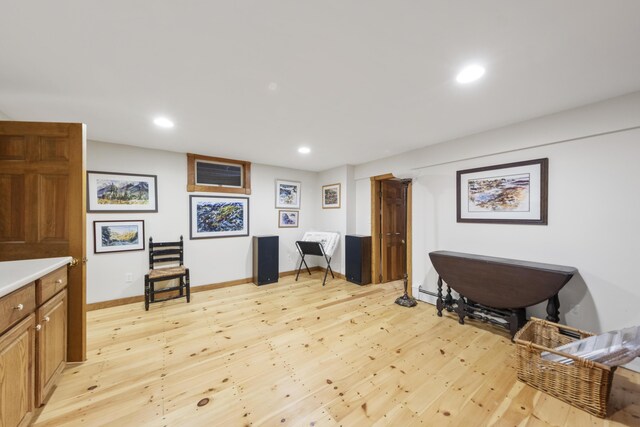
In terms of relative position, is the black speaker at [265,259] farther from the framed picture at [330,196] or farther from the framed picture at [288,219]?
the framed picture at [330,196]

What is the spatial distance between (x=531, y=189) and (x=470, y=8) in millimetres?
2086

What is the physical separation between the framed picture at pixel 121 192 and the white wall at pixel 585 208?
4.36 m

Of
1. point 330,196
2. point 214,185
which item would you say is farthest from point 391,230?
point 214,185

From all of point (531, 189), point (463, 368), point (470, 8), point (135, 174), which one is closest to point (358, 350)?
point (463, 368)

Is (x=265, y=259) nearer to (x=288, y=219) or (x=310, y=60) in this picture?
(x=288, y=219)

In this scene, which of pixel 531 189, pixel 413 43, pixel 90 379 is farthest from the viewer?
pixel 531 189

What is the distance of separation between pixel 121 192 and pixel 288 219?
104 inches

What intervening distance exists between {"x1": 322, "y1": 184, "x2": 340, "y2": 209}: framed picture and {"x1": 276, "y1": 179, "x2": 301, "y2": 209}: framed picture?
1.80 ft

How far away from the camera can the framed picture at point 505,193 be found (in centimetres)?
240

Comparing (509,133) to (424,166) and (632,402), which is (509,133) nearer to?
(424,166)

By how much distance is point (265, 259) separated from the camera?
4230 millimetres

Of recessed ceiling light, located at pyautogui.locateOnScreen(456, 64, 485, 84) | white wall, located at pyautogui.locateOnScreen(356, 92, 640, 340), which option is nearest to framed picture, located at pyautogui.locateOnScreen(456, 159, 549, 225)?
white wall, located at pyautogui.locateOnScreen(356, 92, 640, 340)

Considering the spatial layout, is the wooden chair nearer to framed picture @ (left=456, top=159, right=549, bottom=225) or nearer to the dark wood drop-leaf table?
the dark wood drop-leaf table

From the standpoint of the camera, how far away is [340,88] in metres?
1.86
